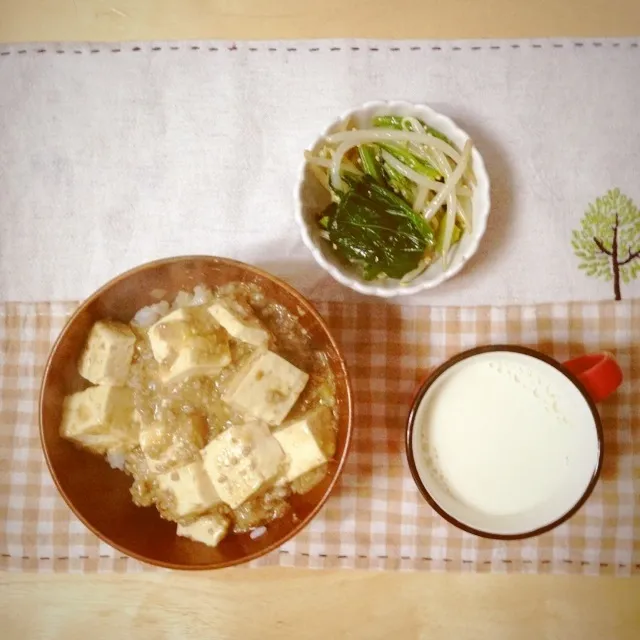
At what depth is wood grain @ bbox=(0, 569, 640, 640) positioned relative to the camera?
4.90ft

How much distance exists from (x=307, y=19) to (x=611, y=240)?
89cm

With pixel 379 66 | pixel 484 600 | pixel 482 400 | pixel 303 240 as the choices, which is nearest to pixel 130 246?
pixel 303 240

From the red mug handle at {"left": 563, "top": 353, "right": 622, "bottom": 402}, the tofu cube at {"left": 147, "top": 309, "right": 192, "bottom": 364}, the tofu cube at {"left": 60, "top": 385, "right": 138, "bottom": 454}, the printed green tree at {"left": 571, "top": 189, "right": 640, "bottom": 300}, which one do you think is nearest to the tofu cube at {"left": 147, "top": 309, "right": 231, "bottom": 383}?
the tofu cube at {"left": 147, "top": 309, "right": 192, "bottom": 364}

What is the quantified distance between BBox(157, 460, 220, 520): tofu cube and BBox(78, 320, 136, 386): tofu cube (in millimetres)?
214

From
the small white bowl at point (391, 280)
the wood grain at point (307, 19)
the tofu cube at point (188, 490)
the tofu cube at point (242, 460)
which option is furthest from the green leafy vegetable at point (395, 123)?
the tofu cube at point (188, 490)

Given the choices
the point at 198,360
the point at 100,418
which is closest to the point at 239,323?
the point at 198,360

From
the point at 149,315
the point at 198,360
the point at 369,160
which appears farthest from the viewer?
the point at 369,160

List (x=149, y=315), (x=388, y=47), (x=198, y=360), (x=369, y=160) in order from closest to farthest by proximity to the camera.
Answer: (x=198, y=360) → (x=149, y=315) → (x=369, y=160) → (x=388, y=47)

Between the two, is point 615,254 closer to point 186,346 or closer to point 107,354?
point 186,346

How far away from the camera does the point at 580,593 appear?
1.50m

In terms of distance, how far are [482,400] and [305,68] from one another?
878 millimetres

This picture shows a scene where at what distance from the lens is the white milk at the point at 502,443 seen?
1289mm

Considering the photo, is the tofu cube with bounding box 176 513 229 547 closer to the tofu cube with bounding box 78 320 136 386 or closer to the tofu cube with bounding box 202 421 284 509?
the tofu cube with bounding box 202 421 284 509

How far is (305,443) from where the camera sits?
1.25 metres
